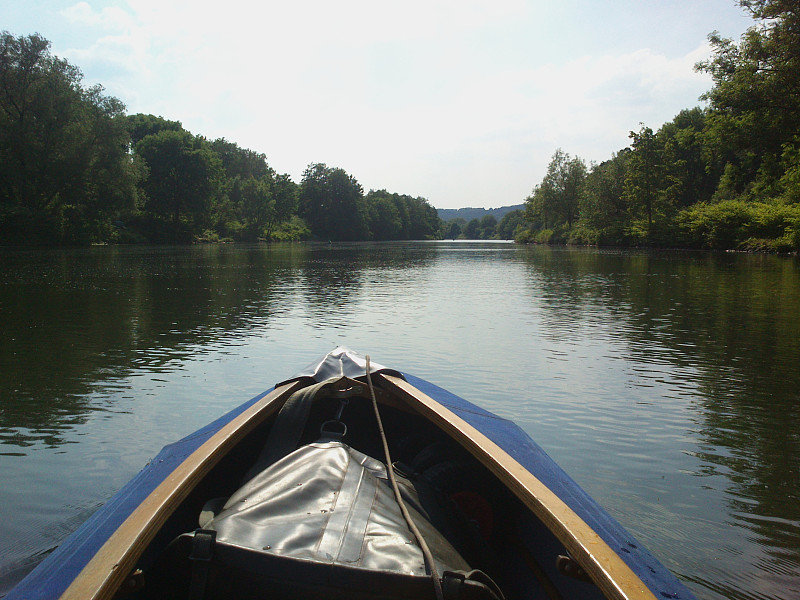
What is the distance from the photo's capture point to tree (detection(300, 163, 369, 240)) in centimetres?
10781

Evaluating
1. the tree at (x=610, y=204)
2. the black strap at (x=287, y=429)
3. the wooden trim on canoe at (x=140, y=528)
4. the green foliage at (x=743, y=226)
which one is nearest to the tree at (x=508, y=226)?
the tree at (x=610, y=204)

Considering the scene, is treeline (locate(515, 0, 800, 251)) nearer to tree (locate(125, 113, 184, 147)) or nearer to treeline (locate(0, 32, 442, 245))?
treeline (locate(0, 32, 442, 245))

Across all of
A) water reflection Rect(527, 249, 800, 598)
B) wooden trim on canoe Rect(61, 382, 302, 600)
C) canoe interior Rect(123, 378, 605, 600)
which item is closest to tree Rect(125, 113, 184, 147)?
water reflection Rect(527, 249, 800, 598)

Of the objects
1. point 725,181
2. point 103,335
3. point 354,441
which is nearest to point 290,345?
point 103,335

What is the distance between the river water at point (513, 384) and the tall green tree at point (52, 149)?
30.6m

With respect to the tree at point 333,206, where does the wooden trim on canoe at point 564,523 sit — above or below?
below

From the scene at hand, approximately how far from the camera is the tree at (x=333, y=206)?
354 feet

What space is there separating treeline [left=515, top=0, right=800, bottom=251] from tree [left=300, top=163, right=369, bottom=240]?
35.7 meters

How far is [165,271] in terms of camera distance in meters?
23.8

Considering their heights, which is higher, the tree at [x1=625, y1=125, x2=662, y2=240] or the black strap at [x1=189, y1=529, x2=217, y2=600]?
the tree at [x1=625, y1=125, x2=662, y2=240]

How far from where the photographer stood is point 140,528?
6.68 feet

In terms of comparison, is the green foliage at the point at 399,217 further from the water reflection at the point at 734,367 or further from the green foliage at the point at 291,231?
the water reflection at the point at 734,367

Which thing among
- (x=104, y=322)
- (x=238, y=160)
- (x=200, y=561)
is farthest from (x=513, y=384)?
(x=238, y=160)

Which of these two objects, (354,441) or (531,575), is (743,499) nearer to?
(531,575)
